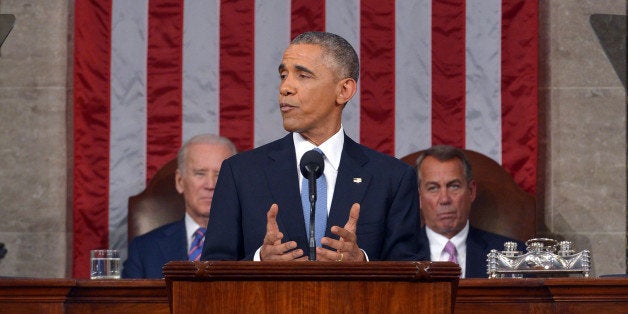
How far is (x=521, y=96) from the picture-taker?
23.7ft

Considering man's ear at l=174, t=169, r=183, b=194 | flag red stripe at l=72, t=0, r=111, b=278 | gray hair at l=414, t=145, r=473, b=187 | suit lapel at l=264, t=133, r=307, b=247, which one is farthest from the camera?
flag red stripe at l=72, t=0, r=111, b=278

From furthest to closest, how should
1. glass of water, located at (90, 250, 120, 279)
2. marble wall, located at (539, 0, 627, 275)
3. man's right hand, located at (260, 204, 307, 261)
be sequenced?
marble wall, located at (539, 0, 627, 275)
glass of water, located at (90, 250, 120, 279)
man's right hand, located at (260, 204, 307, 261)

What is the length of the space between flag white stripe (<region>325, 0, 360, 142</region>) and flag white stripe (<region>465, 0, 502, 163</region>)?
616mm

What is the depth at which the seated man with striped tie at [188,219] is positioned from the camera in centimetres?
653

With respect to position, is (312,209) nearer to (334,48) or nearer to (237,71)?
(334,48)

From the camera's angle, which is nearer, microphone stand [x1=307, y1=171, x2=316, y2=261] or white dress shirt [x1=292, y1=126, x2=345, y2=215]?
microphone stand [x1=307, y1=171, x2=316, y2=261]

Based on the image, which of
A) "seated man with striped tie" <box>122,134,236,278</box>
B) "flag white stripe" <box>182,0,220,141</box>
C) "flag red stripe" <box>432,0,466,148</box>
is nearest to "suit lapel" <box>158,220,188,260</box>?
"seated man with striped tie" <box>122,134,236,278</box>

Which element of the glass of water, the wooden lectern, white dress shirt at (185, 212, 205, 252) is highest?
white dress shirt at (185, 212, 205, 252)

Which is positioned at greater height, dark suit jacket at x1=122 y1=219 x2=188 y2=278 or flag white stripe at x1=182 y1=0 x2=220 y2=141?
flag white stripe at x1=182 y1=0 x2=220 y2=141

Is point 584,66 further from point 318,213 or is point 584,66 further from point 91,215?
point 318,213

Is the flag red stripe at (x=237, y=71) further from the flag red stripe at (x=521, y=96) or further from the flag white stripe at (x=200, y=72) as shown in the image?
the flag red stripe at (x=521, y=96)

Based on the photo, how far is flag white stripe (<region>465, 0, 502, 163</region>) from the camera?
722 centimetres

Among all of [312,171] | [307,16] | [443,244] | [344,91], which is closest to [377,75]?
[307,16]

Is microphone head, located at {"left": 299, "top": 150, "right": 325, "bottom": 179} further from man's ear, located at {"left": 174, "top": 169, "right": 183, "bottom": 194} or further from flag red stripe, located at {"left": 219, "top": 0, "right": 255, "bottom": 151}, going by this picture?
flag red stripe, located at {"left": 219, "top": 0, "right": 255, "bottom": 151}
